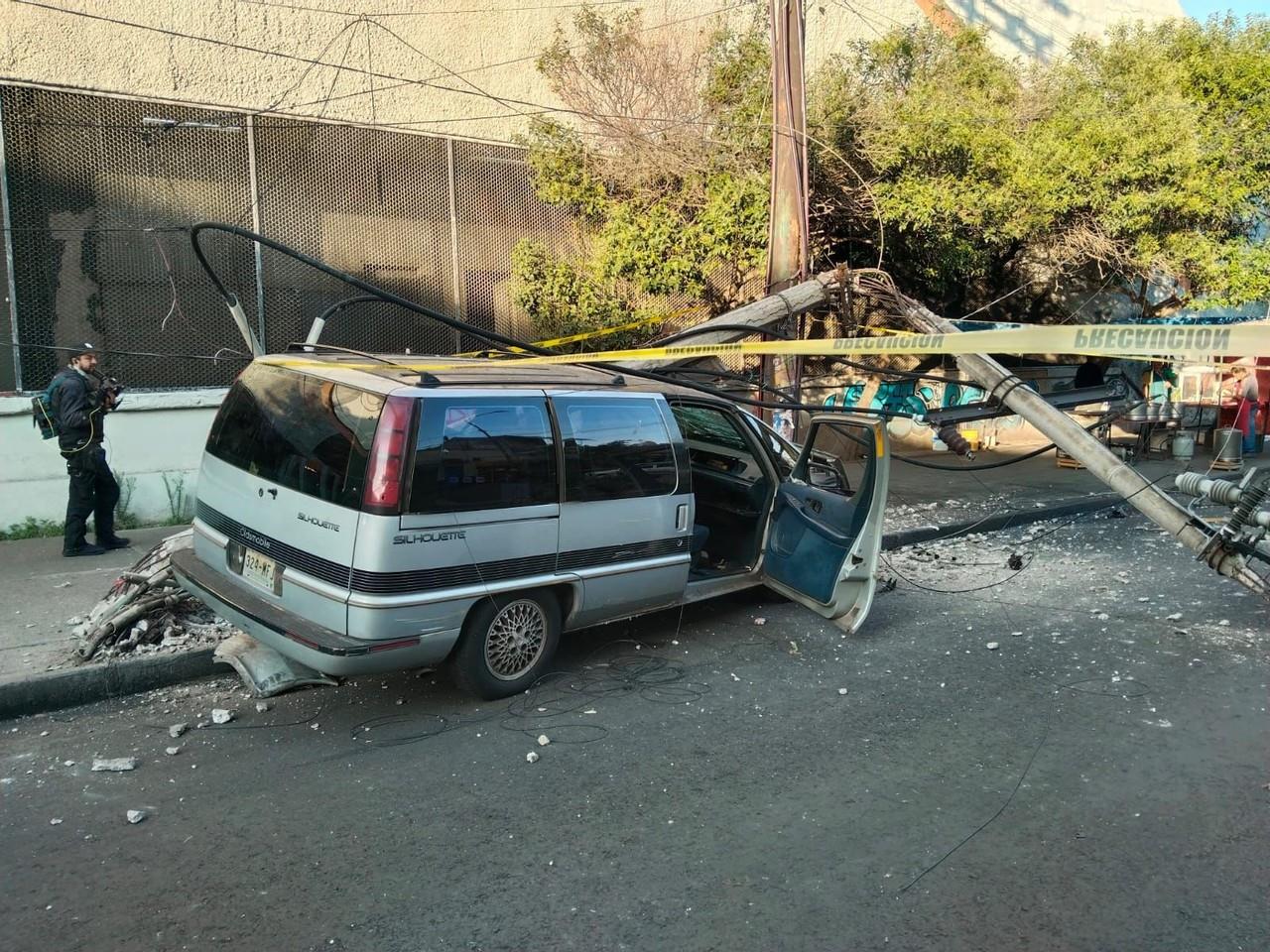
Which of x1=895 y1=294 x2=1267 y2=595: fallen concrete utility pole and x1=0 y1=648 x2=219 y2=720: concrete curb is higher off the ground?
x1=895 y1=294 x2=1267 y2=595: fallen concrete utility pole

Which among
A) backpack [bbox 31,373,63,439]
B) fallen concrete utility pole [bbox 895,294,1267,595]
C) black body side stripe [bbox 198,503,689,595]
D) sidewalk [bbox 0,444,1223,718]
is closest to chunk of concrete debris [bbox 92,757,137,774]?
sidewalk [bbox 0,444,1223,718]

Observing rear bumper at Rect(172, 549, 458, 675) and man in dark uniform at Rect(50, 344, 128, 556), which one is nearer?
rear bumper at Rect(172, 549, 458, 675)

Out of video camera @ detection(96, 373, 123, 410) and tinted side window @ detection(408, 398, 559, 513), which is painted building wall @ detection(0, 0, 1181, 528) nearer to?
video camera @ detection(96, 373, 123, 410)

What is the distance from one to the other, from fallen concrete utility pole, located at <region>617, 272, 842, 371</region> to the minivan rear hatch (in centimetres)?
306

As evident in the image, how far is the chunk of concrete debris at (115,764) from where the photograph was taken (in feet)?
14.4

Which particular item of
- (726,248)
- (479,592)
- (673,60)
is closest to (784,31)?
(726,248)

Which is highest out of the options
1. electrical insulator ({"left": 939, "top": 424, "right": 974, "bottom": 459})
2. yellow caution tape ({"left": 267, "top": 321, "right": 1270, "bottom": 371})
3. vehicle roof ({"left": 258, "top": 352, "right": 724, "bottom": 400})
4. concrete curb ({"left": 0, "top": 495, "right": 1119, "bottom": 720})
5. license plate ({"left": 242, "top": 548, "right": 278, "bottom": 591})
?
yellow caution tape ({"left": 267, "top": 321, "right": 1270, "bottom": 371})

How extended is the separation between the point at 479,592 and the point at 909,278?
452 inches

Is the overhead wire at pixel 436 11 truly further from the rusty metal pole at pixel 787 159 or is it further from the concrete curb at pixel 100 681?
the concrete curb at pixel 100 681

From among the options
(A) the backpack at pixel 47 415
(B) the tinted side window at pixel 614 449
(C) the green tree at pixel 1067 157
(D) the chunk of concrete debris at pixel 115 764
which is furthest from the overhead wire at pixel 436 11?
(D) the chunk of concrete debris at pixel 115 764

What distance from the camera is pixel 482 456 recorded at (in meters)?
4.91

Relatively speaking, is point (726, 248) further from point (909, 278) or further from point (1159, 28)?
point (1159, 28)

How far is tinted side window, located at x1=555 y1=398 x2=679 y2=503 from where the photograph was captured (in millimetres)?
5332

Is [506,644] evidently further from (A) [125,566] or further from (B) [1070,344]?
(A) [125,566]
